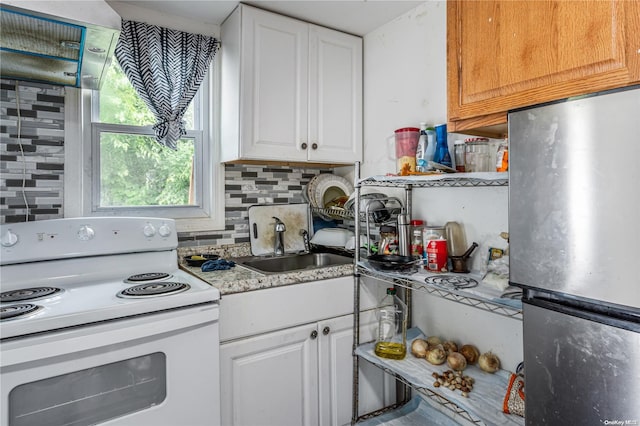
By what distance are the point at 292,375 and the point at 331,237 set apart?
32.1 inches

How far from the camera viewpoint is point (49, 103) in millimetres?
1721

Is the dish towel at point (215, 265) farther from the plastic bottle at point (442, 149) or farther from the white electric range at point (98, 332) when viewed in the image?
the plastic bottle at point (442, 149)

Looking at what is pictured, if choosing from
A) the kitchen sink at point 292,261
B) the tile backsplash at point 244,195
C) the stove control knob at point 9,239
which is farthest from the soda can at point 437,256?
the stove control knob at point 9,239

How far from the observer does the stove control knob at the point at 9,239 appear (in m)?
1.43

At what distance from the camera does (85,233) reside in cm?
159

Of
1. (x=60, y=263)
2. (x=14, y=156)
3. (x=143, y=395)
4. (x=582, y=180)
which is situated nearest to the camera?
(x=582, y=180)

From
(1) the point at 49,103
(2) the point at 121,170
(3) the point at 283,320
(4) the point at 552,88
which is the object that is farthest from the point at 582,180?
(1) the point at 49,103

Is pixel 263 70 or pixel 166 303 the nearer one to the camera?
pixel 166 303

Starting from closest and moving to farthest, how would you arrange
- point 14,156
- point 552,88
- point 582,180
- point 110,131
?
point 582,180, point 552,88, point 14,156, point 110,131

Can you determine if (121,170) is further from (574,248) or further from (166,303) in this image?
(574,248)

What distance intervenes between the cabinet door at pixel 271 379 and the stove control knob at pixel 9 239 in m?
0.89

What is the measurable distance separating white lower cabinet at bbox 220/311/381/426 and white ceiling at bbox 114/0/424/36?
157cm

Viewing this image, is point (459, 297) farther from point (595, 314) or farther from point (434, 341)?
point (595, 314)

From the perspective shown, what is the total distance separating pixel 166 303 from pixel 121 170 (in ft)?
3.16
